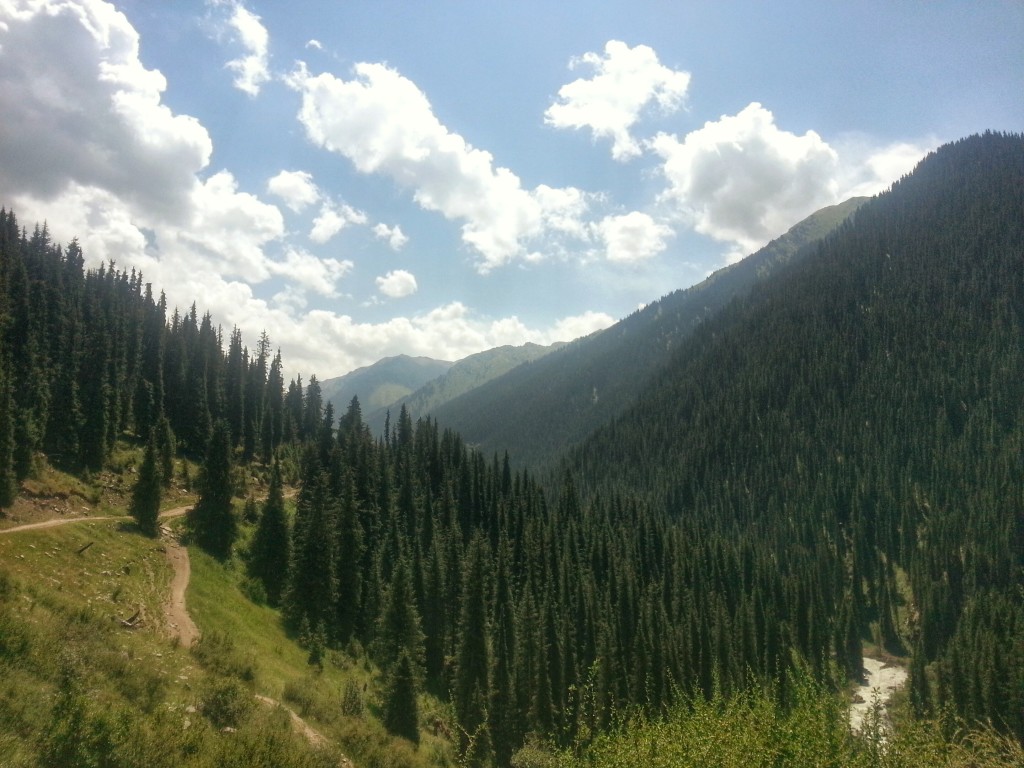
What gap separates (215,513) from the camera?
68.9 m

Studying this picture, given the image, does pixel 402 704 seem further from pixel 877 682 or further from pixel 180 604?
pixel 877 682

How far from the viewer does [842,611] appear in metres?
131

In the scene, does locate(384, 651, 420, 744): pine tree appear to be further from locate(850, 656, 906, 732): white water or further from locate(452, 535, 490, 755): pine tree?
locate(850, 656, 906, 732): white water

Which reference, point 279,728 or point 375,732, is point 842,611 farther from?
point 279,728

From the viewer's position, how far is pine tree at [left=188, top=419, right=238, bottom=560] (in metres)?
67.3

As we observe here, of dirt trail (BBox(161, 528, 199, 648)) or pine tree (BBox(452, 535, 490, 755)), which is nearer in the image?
dirt trail (BBox(161, 528, 199, 648))

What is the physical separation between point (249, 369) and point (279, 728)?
128 metres

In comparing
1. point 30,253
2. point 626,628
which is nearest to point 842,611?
point 626,628

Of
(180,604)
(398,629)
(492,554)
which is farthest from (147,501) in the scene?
(492,554)

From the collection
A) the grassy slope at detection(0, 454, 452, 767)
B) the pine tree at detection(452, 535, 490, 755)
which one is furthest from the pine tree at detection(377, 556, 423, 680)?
the grassy slope at detection(0, 454, 452, 767)

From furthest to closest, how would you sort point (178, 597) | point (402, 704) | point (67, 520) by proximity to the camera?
point (67, 520)
point (402, 704)
point (178, 597)

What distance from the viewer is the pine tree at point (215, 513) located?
67312 mm

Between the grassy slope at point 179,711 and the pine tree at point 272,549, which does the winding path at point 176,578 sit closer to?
the grassy slope at point 179,711

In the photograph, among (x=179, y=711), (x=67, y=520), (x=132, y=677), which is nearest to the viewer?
(x=179, y=711)
